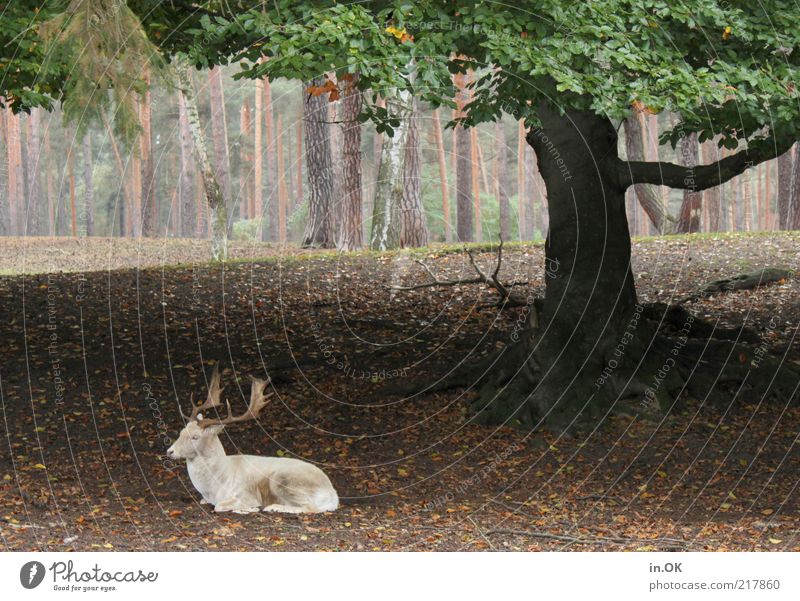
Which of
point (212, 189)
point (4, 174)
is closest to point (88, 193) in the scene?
point (4, 174)

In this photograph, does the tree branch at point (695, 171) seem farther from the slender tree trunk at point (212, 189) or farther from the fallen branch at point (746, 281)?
the slender tree trunk at point (212, 189)

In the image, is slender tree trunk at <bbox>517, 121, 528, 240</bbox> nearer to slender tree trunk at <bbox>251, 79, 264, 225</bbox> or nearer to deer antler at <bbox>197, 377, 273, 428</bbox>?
slender tree trunk at <bbox>251, 79, 264, 225</bbox>

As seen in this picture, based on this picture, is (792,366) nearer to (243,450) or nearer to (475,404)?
(475,404)

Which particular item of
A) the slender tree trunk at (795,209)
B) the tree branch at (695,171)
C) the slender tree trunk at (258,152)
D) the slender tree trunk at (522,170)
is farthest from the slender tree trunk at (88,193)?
the tree branch at (695,171)

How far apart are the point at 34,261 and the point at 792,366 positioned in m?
19.8

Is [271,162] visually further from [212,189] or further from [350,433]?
[350,433]

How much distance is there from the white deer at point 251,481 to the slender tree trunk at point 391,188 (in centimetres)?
659

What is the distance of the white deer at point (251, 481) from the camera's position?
8.42 metres

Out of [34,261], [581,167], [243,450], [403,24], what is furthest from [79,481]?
[34,261]

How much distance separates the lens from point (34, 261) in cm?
2609

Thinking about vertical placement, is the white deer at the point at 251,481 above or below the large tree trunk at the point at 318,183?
below

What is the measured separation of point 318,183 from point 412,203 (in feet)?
6.25

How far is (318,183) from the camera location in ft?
66.2

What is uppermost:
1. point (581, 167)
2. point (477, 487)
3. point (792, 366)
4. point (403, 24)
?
point (403, 24)
